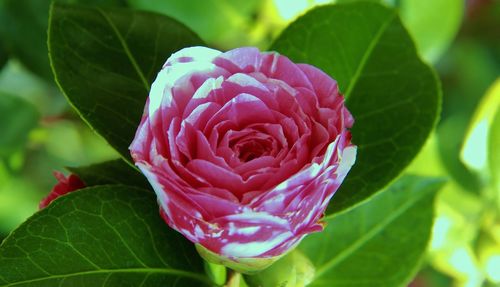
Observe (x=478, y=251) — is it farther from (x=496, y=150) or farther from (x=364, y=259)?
(x=364, y=259)

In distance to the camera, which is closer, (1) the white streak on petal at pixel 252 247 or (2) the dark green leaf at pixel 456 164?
(1) the white streak on petal at pixel 252 247

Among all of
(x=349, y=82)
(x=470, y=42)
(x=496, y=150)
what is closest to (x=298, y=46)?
(x=349, y=82)

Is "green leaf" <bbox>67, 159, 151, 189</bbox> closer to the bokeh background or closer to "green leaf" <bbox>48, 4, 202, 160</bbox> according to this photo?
"green leaf" <bbox>48, 4, 202, 160</bbox>

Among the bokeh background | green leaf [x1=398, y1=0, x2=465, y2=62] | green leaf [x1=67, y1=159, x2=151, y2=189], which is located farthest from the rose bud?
green leaf [x1=398, y1=0, x2=465, y2=62]

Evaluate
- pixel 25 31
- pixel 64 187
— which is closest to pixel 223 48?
pixel 25 31

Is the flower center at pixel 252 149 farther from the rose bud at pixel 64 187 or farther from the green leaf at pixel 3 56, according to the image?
the green leaf at pixel 3 56

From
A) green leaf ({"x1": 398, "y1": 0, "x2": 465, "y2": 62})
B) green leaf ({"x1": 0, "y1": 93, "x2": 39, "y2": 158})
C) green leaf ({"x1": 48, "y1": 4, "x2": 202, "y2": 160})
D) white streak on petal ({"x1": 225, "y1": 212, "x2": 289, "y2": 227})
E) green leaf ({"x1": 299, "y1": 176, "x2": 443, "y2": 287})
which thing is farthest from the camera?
green leaf ({"x1": 398, "y1": 0, "x2": 465, "y2": 62})

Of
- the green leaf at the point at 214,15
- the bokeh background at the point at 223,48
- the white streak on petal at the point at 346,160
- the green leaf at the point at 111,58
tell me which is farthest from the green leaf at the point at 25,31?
the white streak on petal at the point at 346,160
